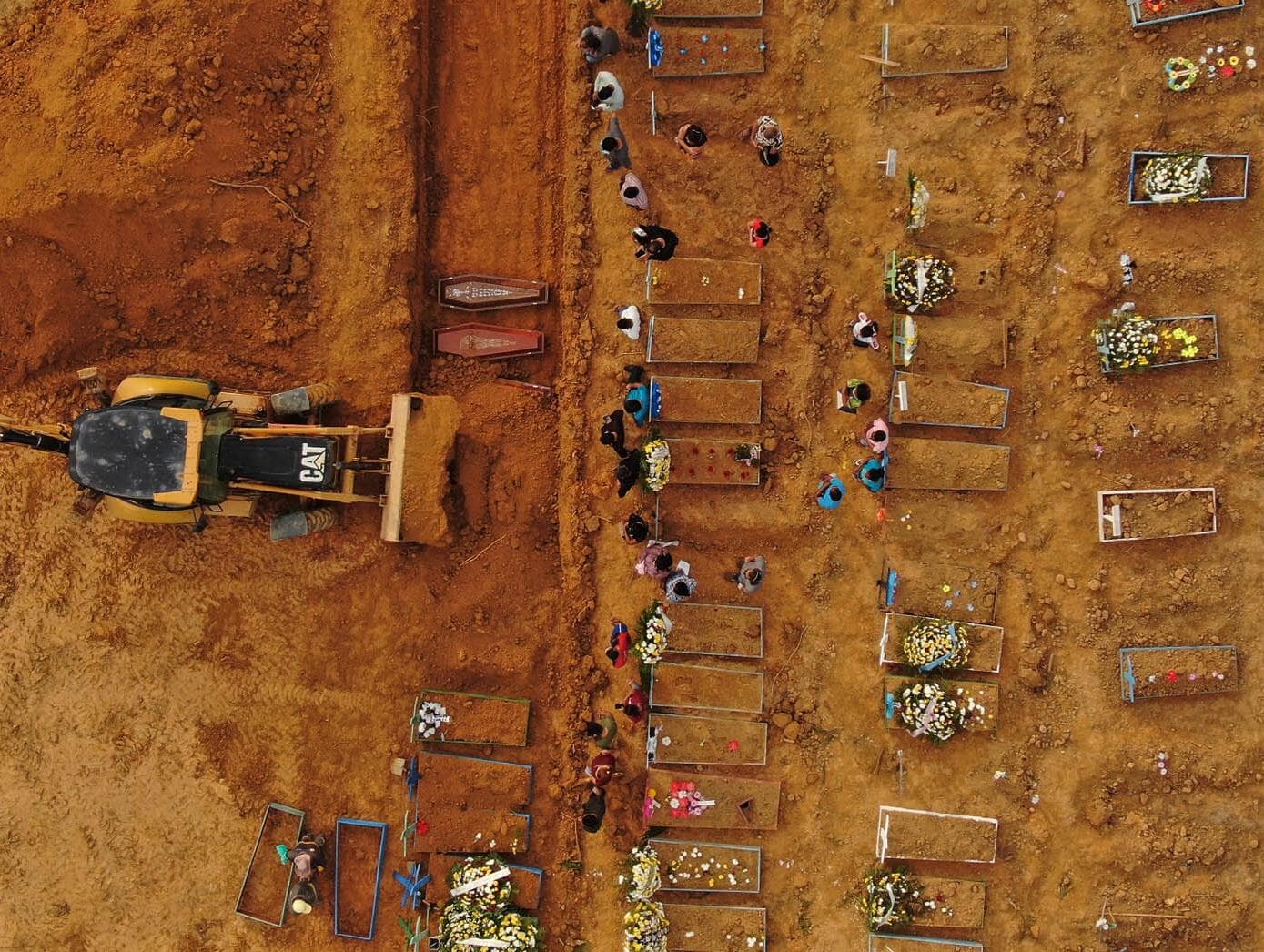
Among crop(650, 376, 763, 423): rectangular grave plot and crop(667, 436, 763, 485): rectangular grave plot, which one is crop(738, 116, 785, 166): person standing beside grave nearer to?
crop(650, 376, 763, 423): rectangular grave plot

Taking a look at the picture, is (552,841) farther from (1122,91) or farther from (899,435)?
(1122,91)

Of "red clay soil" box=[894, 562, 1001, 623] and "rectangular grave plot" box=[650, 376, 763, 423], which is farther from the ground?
"rectangular grave plot" box=[650, 376, 763, 423]

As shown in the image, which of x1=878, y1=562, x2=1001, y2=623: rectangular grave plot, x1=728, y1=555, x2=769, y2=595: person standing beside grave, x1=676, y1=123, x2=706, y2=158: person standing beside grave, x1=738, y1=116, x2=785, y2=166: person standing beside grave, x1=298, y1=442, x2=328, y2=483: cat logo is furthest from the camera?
x1=878, y1=562, x2=1001, y2=623: rectangular grave plot

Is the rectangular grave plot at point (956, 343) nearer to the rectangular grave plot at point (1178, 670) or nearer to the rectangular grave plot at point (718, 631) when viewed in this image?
the rectangular grave plot at point (718, 631)

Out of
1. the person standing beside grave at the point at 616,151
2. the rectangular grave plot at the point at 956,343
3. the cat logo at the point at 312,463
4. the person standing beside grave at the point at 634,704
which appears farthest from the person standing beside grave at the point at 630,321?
the person standing beside grave at the point at 634,704

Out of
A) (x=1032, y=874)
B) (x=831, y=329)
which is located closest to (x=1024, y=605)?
(x=1032, y=874)

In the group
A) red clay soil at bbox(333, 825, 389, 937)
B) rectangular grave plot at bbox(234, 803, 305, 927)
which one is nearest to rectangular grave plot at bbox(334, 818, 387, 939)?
red clay soil at bbox(333, 825, 389, 937)
